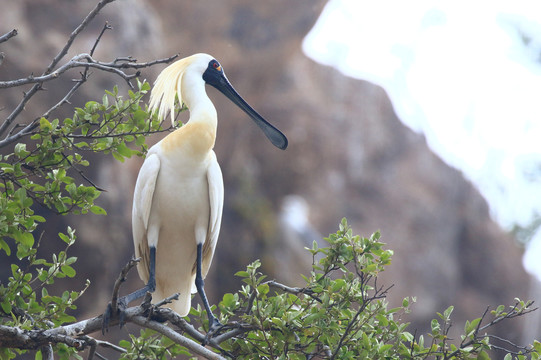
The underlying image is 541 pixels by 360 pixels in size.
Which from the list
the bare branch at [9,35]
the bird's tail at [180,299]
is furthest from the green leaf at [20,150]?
the bird's tail at [180,299]

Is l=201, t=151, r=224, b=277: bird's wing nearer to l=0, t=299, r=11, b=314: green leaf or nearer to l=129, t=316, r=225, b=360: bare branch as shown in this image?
l=129, t=316, r=225, b=360: bare branch

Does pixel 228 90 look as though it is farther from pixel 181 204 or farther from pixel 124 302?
pixel 124 302

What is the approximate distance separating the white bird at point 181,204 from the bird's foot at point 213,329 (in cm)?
31

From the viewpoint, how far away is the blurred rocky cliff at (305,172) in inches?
362

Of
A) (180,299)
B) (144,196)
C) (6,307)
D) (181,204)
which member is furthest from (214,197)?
(6,307)

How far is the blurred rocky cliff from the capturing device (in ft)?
30.2

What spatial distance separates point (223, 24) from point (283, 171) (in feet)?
8.51

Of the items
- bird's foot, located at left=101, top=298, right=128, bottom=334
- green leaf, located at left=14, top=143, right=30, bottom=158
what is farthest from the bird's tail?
green leaf, located at left=14, top=143, right=30, bottom=158

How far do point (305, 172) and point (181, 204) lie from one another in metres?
8.06

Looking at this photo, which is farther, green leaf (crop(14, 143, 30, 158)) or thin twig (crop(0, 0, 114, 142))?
green leaf (crop(14, 143, 30, 158))

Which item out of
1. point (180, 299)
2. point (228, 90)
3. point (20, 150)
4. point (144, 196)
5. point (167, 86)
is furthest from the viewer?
point (228, 90)

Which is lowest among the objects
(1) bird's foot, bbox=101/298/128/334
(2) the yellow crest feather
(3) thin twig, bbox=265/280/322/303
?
(1) bird's foot, bbox=101/298/128/334

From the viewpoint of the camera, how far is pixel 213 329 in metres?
2.83

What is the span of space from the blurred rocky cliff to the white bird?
4343 millimetres
